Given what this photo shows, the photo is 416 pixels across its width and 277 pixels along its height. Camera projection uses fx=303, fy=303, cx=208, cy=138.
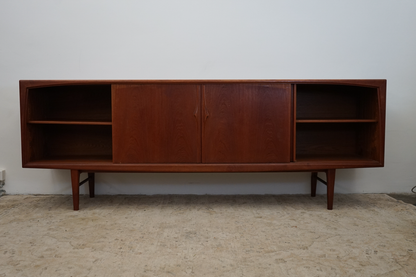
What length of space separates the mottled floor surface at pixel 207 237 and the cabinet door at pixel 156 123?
1.44ft

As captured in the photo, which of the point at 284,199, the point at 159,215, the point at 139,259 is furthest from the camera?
the point at 284,199

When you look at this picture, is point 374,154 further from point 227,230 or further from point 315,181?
point 227,230

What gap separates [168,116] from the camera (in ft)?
7.32

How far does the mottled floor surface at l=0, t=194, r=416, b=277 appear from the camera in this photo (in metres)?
1.43

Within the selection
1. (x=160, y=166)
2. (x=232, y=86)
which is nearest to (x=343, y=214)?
(x=232, y=86)

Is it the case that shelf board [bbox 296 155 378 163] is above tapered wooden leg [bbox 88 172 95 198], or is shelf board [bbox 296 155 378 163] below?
above

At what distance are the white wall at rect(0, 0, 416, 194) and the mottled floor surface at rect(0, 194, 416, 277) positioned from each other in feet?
3.57

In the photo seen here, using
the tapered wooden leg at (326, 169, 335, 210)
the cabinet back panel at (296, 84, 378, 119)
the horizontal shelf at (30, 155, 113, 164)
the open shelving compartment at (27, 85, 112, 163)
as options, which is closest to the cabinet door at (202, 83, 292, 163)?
the tapered wooden leg at (326, 169, 335, 210)

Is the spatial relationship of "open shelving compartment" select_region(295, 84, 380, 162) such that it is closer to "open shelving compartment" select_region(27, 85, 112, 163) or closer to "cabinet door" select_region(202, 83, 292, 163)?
"cabinet door" select_region(202, 83, 292, 163)

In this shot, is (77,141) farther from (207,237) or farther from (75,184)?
(207,237)

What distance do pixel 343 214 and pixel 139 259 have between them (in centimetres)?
151

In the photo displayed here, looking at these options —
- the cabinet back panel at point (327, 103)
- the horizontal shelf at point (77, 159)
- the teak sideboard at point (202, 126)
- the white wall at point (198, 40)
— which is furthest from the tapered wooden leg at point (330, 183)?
A: the horizontal shelf at point (77, 159)

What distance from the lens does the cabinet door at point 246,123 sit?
2.22 m

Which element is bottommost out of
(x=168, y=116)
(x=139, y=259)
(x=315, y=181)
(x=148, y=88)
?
(x=139, y=259)
